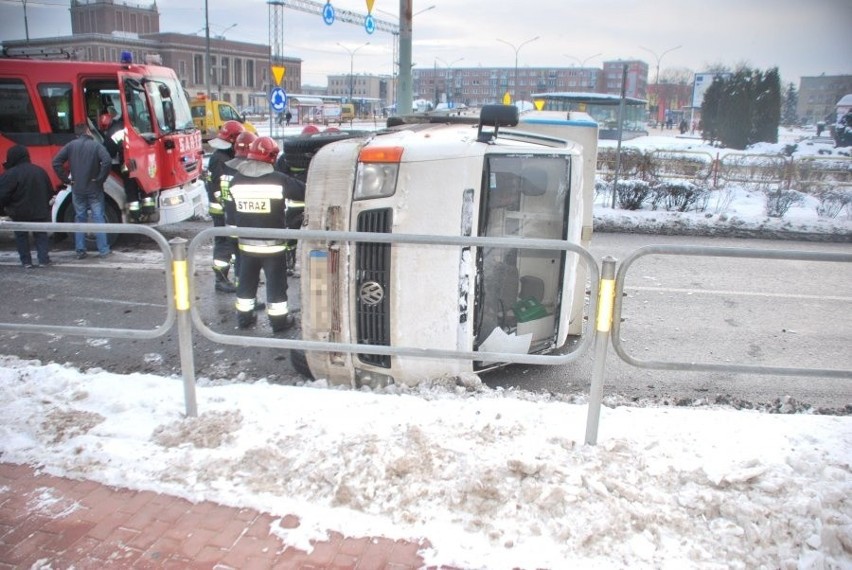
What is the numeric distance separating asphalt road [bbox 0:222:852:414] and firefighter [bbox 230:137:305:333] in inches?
23.4

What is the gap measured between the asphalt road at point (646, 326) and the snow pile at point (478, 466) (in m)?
0.91

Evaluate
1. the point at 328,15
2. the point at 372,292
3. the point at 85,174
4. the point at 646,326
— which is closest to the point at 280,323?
the point at 372,292

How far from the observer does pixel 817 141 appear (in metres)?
31.1

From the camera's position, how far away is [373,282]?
438 cm

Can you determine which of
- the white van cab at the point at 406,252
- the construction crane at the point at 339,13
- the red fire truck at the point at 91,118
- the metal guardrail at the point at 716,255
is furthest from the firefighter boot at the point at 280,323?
the construction crane at the point at 339,13

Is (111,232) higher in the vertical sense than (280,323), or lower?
higher

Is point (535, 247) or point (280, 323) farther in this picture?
point (280, 323)

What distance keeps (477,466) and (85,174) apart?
8048mm

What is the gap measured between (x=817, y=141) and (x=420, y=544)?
35066 millimetres

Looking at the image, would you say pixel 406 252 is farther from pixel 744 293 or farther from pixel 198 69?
pixel 198 69

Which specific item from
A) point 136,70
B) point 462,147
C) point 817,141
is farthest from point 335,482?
point 817,141

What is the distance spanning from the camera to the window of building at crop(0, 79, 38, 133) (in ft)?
32.1

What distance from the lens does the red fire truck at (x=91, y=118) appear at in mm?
9766

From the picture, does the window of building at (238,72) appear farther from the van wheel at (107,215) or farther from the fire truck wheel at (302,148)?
the fire truck wheel at (302,148)
